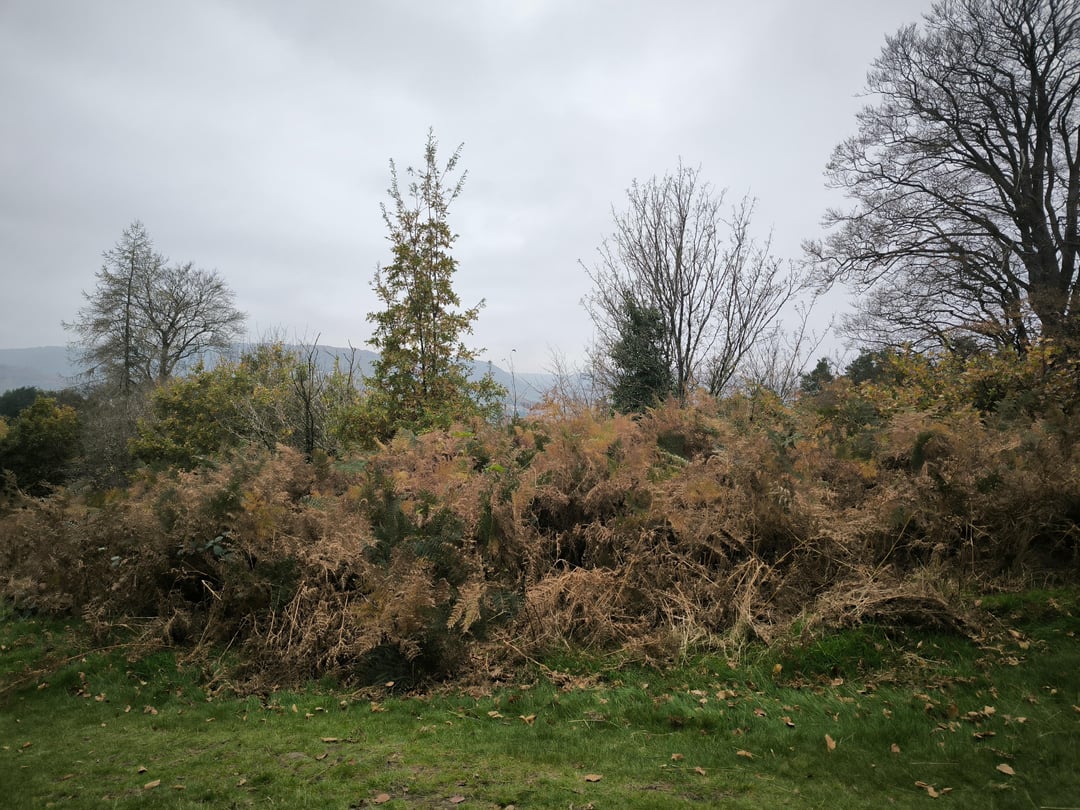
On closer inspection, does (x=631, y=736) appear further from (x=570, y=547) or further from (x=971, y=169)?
(x=971, y=169)

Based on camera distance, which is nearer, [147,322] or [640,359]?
[640,359]

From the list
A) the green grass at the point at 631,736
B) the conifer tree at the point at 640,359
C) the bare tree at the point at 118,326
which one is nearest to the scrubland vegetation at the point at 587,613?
the green grass at the point at 631,736

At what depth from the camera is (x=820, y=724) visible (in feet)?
11.5

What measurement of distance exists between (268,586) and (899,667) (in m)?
4.87

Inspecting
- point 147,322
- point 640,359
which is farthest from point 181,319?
point 640,359

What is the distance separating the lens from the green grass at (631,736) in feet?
9.93

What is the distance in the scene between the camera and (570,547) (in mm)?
6172

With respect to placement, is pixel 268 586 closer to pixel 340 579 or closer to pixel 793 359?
pixel 340 579

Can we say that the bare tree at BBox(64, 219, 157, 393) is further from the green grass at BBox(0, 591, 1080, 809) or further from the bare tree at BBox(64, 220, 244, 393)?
the green grass at BBox(0, 591, 1080, 809)

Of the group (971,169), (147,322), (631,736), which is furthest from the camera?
(147,322)

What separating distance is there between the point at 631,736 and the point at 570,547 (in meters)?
2.56

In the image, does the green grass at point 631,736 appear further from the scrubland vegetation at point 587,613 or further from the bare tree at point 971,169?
the bare tree at point 971,169

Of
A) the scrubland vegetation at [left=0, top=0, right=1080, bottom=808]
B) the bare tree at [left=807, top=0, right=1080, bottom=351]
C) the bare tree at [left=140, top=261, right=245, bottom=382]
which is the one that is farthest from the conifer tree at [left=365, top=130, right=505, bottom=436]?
the bare tree at [left=140, top=261, right=245, bottom=382]

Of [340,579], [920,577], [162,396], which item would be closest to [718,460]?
[920,577]
